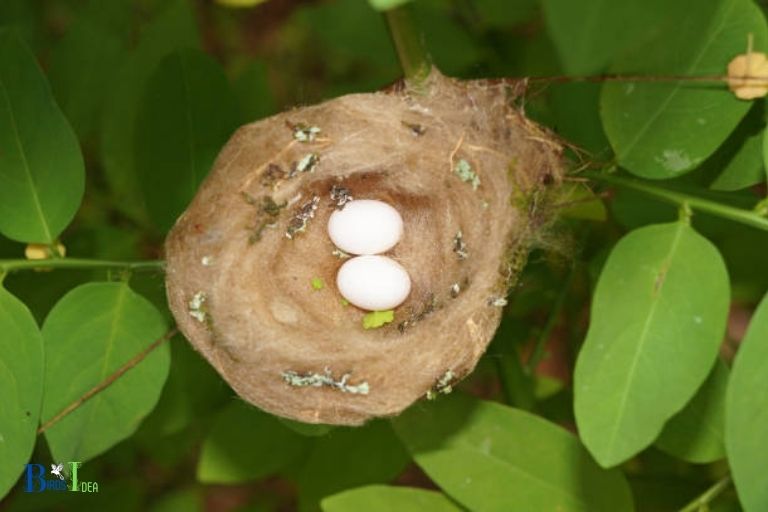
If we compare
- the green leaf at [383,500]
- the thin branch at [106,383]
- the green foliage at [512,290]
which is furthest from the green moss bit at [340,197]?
the green leaf at [383,500]

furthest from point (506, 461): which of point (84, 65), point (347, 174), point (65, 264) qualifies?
point (84, 65)

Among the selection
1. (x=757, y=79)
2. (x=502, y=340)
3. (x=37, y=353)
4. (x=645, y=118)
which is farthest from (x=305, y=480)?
(x=757, y=79)

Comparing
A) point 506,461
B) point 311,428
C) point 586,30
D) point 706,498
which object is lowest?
point 706,498

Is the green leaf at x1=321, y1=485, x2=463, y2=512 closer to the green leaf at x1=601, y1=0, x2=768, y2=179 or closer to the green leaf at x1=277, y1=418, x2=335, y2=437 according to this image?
the green leaf at x1=277, y1=418, x2=335, y2=437

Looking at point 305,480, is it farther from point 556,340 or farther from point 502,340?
point 556,340

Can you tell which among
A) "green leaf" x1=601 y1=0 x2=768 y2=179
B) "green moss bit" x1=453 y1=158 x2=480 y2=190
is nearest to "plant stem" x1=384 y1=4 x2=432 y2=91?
"green moss bit" x1=453 y1=158 x2=480 y2=190

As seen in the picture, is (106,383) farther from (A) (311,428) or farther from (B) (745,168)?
(B) (745,168)
